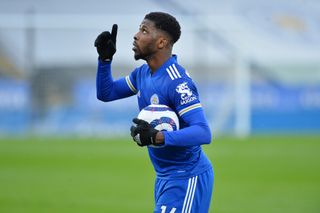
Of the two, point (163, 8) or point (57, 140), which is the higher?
point (163, 8)

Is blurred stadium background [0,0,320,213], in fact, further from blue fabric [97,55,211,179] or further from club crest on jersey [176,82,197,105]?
club crest on jersey [176,82,197,105]

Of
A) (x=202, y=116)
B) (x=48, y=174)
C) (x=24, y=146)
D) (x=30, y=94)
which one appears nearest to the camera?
(x=202, y=116)

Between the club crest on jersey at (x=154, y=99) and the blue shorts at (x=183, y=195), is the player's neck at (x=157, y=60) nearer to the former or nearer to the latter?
the club crest on jersey at (x=154, y=99)

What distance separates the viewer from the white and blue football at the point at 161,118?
6082 millimetres

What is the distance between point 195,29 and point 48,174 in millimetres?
13053

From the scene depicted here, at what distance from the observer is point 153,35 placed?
6.41 m

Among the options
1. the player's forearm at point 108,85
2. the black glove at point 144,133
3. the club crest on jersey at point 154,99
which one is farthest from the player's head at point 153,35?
the black glove at point 144,133

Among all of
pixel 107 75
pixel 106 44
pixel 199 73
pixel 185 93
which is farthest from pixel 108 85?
pixel 199 73

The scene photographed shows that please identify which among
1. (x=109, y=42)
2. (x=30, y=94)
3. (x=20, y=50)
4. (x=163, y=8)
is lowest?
(x=109, y=42)

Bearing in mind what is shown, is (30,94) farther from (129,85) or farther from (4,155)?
(129,85)

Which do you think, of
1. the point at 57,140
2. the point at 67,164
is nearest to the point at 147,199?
the point at 67,164

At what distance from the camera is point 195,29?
2762 centimetres

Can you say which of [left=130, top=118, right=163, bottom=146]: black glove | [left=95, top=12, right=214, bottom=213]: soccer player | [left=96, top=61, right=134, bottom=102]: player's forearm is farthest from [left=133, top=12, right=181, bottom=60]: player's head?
[left=130, top=118, right=163, bottom=146]: black glove

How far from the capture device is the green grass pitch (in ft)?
38.6
